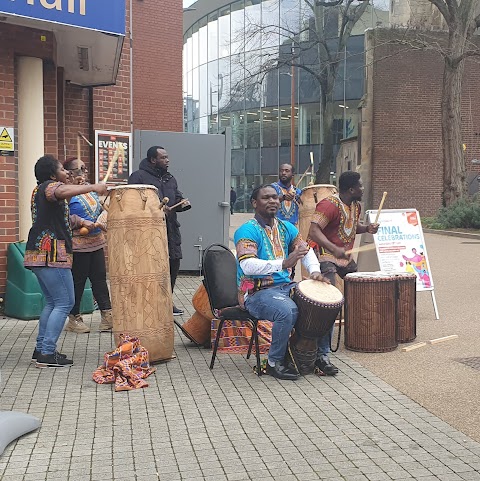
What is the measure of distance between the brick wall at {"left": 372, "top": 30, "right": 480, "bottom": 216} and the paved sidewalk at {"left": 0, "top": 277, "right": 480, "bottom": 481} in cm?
2336

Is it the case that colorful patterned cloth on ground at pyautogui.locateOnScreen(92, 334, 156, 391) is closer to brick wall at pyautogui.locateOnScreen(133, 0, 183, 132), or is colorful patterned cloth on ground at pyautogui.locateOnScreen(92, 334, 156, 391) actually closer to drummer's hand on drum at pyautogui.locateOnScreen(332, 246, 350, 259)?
drummer's hand on drum at pyautogui.locateOnScreen(332, 246, 350, 259)

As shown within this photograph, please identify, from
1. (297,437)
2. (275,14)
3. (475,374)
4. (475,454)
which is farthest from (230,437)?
(275,14)

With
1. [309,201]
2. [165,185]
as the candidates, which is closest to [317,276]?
[165,185]

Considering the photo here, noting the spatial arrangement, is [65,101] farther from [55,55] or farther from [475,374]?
[475,374]

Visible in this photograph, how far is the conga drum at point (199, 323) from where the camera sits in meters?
6.57

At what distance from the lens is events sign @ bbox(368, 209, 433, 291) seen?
25.6 ft

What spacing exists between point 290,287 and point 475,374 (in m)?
1.71

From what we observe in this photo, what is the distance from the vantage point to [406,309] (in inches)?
271

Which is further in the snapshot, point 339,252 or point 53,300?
point 339,252

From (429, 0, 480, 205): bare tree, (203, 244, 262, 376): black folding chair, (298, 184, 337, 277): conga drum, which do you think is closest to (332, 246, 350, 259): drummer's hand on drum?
(203, 244, 262, 376): black folding chair

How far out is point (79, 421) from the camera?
15.0 ft

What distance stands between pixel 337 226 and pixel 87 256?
266cm

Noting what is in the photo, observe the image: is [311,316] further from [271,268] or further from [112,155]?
[112,155]

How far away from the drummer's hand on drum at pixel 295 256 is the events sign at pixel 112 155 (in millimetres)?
5110
